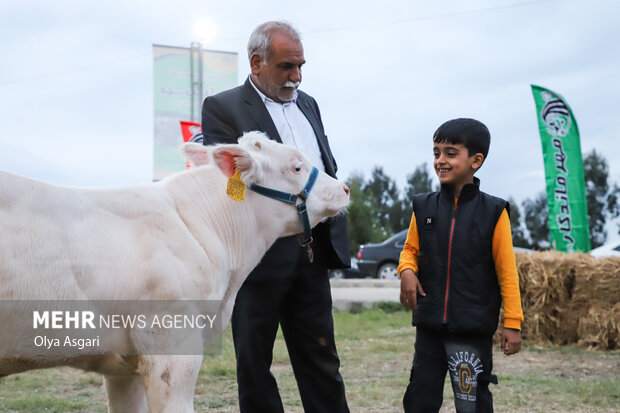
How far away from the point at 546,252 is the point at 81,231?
788 cm

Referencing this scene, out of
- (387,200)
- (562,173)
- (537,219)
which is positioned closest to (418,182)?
(387,200)

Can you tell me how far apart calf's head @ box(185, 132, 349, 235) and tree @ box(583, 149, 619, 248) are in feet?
144

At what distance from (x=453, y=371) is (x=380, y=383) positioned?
8.78 ft

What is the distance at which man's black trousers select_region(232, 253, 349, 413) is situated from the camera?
3500 millimetres

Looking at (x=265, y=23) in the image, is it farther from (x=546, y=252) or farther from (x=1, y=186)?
(x=546, y=252)

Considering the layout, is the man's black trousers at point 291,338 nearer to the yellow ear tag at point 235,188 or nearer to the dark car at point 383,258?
the yellow ear tag at point 235,188

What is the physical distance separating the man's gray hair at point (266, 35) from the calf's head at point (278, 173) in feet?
1.99

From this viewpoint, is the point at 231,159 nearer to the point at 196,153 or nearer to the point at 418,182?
the point at 196,153

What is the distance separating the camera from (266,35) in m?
3.49

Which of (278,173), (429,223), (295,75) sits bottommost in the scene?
(429,223)

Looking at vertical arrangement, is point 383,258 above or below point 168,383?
above

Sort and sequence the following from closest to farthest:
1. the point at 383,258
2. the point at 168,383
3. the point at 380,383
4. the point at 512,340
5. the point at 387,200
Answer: the point at 168,383 < the point at 512,340 < the point at 380,383 < the point at 383,258 < the point at 387,200

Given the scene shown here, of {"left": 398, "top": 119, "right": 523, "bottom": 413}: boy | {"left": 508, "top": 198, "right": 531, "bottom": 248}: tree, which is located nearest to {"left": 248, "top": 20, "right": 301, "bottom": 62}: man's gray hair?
{"left": 398, "top": 119, "right": 523, "bottom": 413}: boy

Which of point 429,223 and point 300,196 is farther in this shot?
point 429,223
